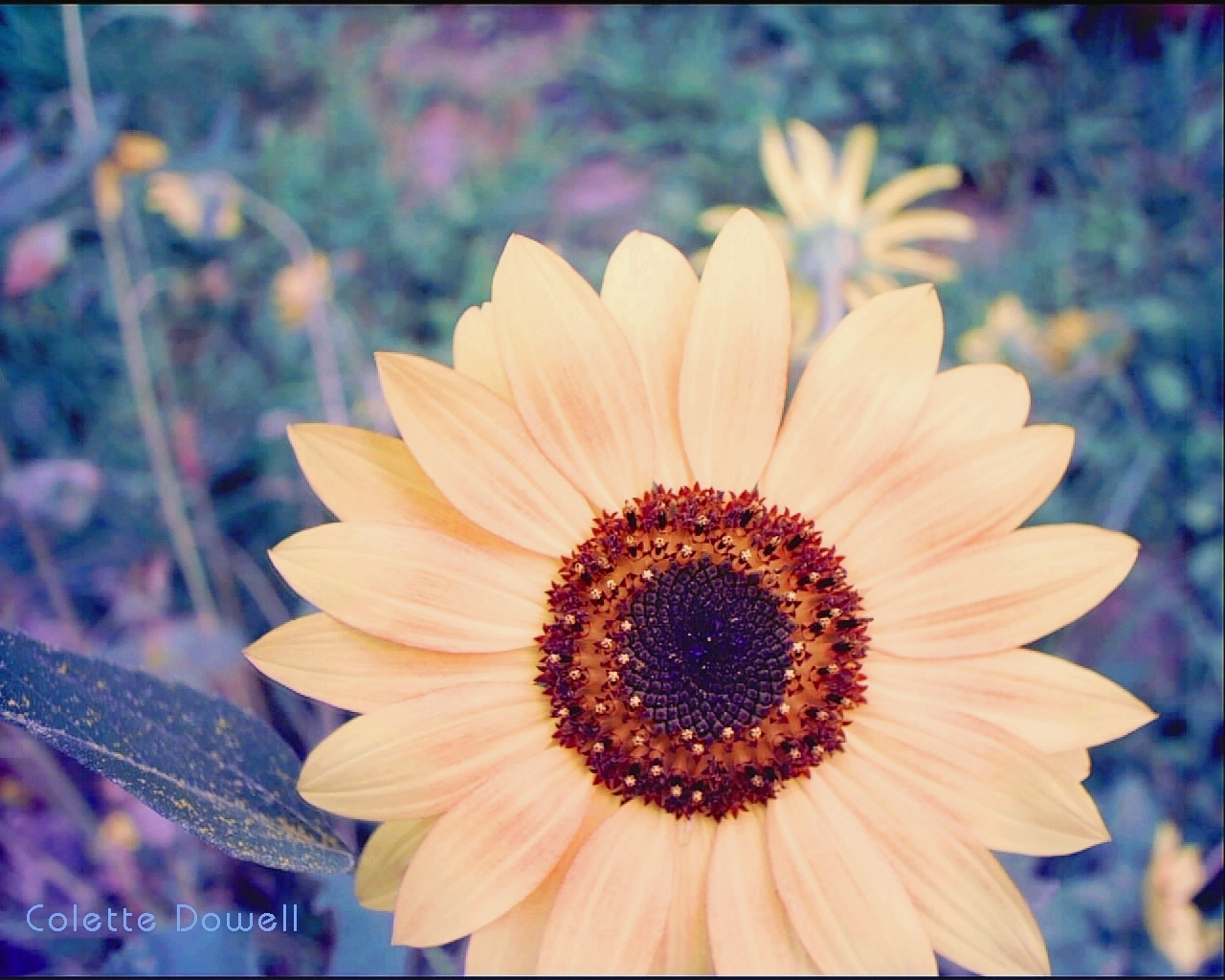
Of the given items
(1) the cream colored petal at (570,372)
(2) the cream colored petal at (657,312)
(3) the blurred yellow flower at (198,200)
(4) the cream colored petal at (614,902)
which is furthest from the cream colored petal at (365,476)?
(3) the blurred yellow flower at (198,200)

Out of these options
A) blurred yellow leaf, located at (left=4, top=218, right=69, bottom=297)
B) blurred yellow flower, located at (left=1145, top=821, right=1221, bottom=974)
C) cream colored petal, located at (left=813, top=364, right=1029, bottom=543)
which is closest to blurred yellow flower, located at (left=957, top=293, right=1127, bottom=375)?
blurred yellow flower, located at (left=1145, top=821, right=1221, bottom=974)

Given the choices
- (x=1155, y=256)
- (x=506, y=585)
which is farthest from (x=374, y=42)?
(x=506, y=585)

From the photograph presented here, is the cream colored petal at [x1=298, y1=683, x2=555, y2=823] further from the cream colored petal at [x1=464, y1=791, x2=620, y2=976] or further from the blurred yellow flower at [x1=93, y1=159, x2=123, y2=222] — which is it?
the blurred yellow flower at [x1=93, y1=159, x2=123, y2=222]

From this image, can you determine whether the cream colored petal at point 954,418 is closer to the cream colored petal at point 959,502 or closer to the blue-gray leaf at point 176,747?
the cream colored petal at point 959,502

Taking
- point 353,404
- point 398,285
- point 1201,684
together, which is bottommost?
point 1201,684

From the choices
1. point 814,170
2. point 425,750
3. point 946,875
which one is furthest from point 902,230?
point 425,750

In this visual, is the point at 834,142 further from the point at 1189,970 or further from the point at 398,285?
the point at 1189,970
